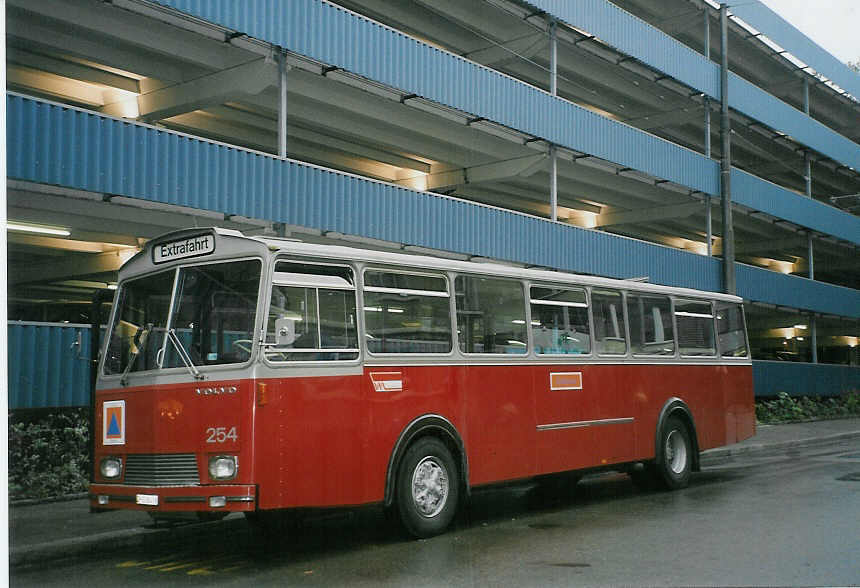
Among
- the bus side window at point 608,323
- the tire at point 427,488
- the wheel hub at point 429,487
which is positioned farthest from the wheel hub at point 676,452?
the wheel hub at point 429,487

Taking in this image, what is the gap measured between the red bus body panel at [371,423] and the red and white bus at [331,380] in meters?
0.02

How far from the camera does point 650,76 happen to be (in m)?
27.9

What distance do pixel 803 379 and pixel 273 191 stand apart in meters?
24.3

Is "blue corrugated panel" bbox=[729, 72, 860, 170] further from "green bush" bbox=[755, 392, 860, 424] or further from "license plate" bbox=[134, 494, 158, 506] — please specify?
"license plate" bbox=[134, 494, 158, 506]

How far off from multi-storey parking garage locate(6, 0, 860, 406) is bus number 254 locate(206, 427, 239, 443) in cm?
430

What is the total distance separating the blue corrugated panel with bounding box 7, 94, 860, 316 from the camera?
13.7 m

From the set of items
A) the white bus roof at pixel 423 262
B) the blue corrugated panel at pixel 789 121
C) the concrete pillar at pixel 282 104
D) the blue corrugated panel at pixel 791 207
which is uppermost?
the blue corrugated panel at pixel 789 121

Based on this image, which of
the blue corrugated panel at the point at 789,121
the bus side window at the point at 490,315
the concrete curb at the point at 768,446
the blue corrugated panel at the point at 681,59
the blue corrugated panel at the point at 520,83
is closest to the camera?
the bus side window at the point at 490,315

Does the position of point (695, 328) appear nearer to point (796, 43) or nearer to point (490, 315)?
point (490, 315)

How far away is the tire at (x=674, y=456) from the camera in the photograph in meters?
13.1

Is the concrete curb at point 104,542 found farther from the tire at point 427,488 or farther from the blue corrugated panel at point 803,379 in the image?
the blue corrugated panel at point 803,379

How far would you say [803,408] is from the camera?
31672 millimetres

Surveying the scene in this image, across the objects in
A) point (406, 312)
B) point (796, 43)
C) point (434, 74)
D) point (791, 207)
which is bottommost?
point (406, 312)

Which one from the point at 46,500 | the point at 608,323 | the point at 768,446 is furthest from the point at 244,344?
the point at 768,446
